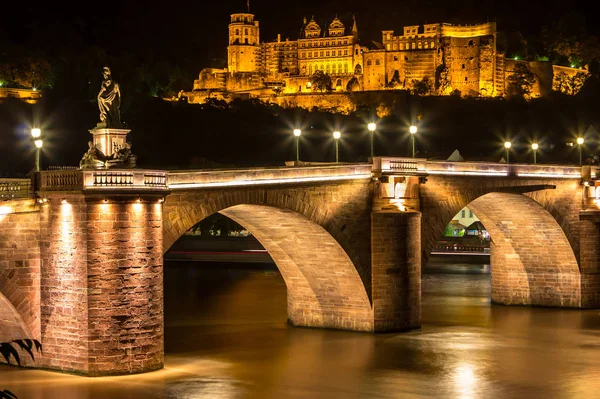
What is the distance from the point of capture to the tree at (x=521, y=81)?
154 metres

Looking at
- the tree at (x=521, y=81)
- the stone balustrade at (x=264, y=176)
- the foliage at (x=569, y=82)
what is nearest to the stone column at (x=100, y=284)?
the stone balustrade at (x=264, y=176)

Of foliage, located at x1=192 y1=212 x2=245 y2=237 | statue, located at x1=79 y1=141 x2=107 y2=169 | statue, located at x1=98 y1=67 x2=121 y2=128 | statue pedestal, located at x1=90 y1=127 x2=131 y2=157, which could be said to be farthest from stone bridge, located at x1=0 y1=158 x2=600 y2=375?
foliage, located at x1=192 y1=212 x2=245 y2=237

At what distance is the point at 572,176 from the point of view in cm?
5206

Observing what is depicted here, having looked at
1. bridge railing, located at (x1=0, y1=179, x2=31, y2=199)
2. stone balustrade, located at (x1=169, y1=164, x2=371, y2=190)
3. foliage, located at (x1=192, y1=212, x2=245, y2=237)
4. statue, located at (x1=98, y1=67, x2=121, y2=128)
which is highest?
statue, located at (x1=98, y1=67, x2=121, y2=128)

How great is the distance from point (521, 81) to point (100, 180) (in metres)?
130

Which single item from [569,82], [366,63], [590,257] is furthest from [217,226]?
[569,82]

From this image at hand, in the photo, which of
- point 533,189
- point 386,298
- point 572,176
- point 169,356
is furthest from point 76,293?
point 572,176

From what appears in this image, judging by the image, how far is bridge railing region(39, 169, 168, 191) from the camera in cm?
3056

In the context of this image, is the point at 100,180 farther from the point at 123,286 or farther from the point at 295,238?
the point at 295,238

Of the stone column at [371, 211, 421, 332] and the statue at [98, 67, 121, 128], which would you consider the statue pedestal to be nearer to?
the statue at [98, 67, 121, 128]

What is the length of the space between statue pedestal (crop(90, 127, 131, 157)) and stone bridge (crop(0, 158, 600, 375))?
1563 millimetres

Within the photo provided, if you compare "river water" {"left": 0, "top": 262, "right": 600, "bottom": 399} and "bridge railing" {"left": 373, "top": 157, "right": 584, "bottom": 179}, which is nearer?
"river water" {"left": 0, "top": 262, "right": 600, "bottom": 399}

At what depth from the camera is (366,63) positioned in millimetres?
160750

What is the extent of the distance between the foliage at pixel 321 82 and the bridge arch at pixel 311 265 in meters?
118
